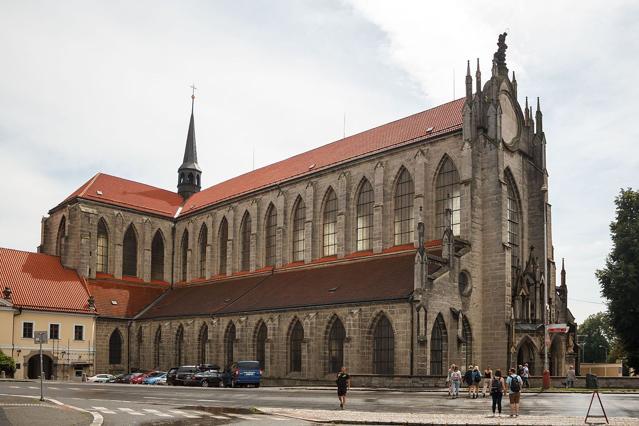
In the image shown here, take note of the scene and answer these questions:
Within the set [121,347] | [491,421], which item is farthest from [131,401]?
[121,347]

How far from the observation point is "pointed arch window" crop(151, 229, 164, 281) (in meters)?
73.1

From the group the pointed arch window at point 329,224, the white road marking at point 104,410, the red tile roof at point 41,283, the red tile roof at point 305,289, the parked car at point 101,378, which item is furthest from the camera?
the red tile roof at point 41,283

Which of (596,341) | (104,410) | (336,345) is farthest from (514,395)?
(596,341)

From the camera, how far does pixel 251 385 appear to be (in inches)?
1793

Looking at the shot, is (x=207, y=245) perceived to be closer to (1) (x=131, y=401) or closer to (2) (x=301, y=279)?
(2) (x=301, y=279)

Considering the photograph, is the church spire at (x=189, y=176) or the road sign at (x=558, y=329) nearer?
the road sign at (x=558, y=329)

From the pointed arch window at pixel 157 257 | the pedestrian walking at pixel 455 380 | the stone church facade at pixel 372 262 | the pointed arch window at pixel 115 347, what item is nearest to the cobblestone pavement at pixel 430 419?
the pedestrian walking at pixel 455 380

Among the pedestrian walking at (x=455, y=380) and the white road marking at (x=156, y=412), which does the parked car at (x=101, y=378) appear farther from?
the white road marking at (x=156, y=412)

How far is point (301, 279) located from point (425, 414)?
31812mm

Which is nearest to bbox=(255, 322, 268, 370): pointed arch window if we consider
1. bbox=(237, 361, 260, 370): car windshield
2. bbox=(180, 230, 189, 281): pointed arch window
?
bbox=(237, 361, 260, 370): car windshield

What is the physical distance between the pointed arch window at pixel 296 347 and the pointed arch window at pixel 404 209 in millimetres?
8924

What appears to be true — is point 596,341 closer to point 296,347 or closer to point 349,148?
point 349,148

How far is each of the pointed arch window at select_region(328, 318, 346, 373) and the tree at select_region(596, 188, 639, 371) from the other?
19376 millimetres

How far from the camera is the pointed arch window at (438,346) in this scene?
42188 mm
